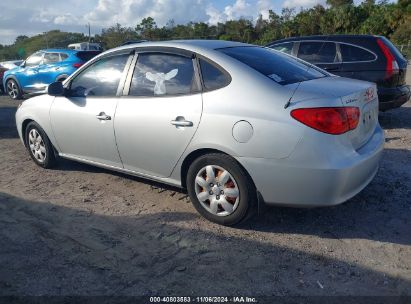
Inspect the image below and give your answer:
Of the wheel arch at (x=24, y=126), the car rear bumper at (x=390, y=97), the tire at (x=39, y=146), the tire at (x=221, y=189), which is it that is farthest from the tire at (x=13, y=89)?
the tire at (x=221, y=189)

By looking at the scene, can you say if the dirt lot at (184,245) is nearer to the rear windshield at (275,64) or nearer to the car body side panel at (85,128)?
the car body side panel at (85,128)

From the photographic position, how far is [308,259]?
3.20 metres

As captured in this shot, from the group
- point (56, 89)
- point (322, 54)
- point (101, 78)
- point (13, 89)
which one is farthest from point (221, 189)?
point (13, 89)

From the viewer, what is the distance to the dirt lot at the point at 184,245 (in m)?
2.90

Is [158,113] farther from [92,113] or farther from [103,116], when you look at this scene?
[92,113]

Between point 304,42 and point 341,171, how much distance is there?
18.3 ft

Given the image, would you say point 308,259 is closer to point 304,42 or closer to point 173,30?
point 304,42

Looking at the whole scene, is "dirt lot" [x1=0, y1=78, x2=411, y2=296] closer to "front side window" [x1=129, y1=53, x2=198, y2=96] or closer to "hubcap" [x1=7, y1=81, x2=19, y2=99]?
"front side window" [x1=129, y1=53, x2=198, y2=96]

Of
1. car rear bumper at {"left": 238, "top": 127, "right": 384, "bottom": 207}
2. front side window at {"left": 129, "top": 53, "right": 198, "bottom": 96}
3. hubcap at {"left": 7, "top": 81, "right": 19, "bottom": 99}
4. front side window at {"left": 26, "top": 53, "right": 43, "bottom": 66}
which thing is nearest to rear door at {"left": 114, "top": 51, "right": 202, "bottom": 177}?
front side window at {"left": 129, "top": 53, "right": 198, "bottom": 96}

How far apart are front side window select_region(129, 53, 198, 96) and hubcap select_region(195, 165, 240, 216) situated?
2.62ft

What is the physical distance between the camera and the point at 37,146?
5.57m

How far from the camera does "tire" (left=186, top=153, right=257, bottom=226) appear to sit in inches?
138

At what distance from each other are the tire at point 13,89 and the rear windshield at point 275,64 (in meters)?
11.8

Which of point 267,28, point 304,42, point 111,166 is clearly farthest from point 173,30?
point 111,166
